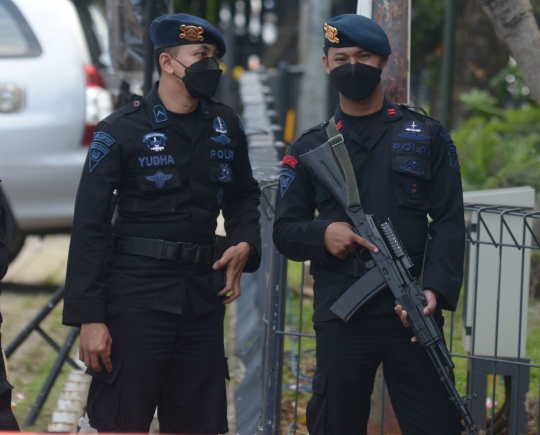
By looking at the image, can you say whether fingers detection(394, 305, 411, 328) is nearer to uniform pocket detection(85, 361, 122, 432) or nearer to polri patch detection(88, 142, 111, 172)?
uniform pocket detection(85, 361, 122, 432)

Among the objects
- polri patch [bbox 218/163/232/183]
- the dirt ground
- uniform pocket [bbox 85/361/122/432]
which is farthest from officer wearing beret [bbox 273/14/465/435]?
the dirt ground

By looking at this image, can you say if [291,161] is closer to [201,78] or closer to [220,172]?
[220,172]

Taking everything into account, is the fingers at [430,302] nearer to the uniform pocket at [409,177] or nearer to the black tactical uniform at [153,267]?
the uniform pocket at [409,177]

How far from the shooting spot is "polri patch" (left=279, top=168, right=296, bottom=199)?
11.0 feet

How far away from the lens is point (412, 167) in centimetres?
320

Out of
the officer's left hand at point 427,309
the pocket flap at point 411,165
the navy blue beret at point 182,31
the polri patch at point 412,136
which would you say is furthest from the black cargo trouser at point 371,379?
the navy blue beret at point 182,31

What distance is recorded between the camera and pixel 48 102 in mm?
6504

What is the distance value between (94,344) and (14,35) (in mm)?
4116

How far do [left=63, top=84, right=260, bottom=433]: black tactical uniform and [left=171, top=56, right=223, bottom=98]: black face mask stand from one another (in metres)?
0.10

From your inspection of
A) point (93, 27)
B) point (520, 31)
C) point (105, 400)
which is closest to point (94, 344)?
point (105, 400)

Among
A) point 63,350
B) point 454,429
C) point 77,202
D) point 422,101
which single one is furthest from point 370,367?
point 422,101

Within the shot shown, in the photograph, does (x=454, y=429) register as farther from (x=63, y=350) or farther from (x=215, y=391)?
(x=63, y=350)

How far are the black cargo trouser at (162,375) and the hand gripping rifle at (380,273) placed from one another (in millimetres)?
518

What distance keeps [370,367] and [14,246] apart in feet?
13.9
